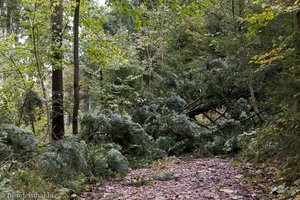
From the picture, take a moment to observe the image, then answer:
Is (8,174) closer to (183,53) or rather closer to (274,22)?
(274,22)

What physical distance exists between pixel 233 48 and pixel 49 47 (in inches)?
188

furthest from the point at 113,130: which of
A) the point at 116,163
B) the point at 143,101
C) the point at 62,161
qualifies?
the point at 62,161

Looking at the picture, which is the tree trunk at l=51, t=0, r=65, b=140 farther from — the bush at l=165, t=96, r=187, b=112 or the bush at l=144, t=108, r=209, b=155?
the bush at l=165, t=96, r=187, b=112

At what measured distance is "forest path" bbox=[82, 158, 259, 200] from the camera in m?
3.88

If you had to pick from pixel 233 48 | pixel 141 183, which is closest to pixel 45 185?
pixel 141 183

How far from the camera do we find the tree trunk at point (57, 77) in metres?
7.45

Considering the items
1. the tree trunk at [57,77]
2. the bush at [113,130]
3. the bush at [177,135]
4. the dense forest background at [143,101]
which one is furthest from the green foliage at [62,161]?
the bush at [177,135]

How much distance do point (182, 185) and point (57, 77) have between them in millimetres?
4978

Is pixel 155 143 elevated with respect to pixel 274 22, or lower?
lower

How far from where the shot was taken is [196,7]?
18.9 ft

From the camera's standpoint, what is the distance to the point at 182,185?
4449 mm

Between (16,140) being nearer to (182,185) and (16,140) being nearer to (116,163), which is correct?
(116,163)

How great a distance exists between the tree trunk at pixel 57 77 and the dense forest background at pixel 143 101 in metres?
0.03

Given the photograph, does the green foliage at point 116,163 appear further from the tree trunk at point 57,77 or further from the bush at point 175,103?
the bush at point 175,103
